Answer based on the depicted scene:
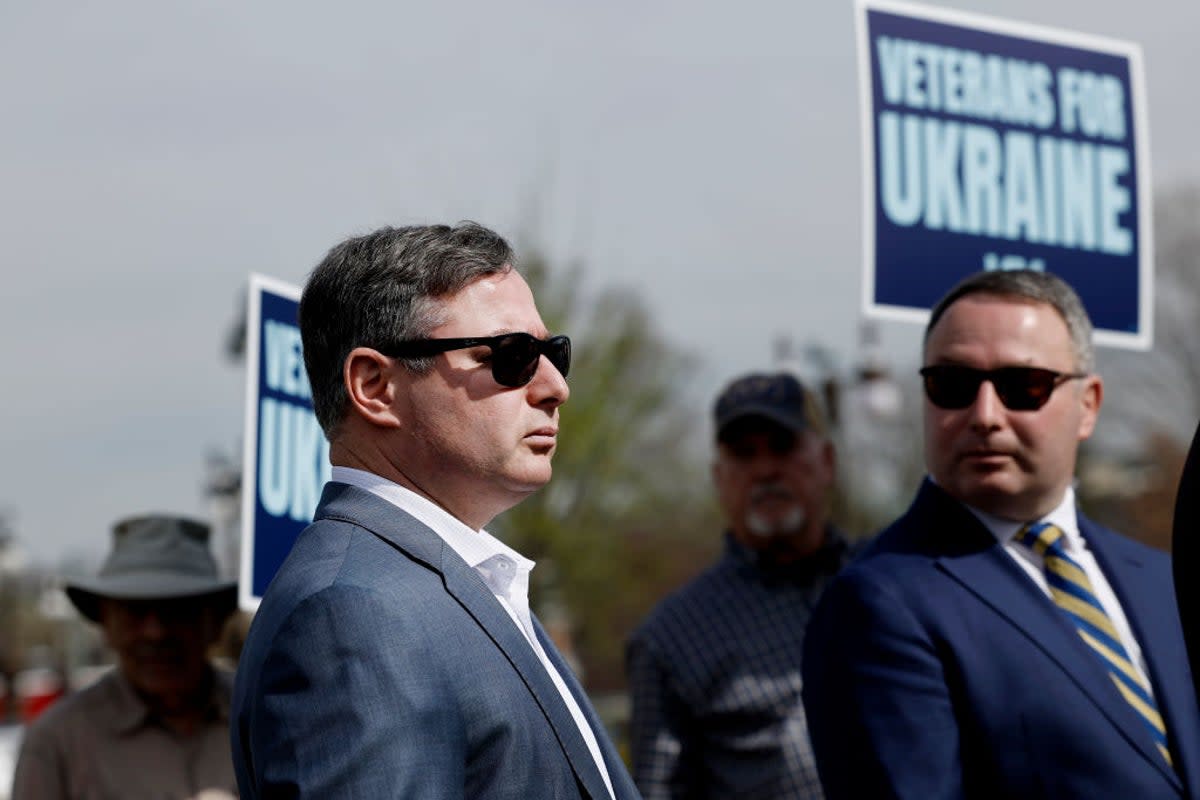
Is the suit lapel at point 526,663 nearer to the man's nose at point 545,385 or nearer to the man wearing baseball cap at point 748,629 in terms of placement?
the man's nose at point 545,385

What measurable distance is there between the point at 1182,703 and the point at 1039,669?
297 millimetres

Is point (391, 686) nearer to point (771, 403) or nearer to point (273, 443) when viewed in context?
point (273, 443)

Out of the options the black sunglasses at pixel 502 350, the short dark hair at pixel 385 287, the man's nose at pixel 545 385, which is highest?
the short dark hair at pixel 385 287

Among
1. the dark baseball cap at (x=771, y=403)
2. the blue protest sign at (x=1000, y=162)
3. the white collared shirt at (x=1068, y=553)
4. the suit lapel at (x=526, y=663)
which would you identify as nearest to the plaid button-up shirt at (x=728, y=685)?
the dark baseball cap at (x=771, y=403)

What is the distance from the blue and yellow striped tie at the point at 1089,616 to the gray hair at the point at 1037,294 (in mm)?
424

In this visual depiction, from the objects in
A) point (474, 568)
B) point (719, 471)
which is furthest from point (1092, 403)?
point (474, 568)

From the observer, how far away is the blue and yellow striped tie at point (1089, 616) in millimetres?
3209

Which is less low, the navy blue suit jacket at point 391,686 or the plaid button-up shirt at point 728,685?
the navy blue suit jacket at point 391,686

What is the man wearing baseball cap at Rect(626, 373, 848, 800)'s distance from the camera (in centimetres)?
445

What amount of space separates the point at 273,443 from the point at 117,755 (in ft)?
3.67

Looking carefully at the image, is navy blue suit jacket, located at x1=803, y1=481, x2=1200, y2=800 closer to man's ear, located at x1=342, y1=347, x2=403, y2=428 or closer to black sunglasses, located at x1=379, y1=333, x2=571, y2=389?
black sunglasses, located at x1=379, y1=333, x2=571, y2=389

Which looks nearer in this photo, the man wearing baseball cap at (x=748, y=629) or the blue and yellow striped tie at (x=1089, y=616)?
the blue and yellow striped tie at (x=1089, y=616)

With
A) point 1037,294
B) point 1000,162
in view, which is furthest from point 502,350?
point 1000,162

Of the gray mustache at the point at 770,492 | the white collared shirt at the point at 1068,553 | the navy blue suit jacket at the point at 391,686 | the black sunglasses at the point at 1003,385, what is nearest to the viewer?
the navy blue suit jacket at the point at 391,686
